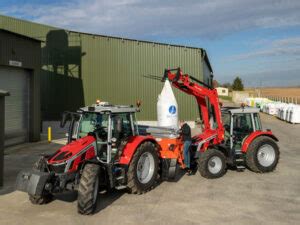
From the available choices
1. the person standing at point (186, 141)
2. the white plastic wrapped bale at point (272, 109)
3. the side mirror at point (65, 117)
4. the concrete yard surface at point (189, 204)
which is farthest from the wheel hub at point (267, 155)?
the white plastic wrapped bale at point (272, 109)

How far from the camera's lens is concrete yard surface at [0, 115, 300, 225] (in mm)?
7027

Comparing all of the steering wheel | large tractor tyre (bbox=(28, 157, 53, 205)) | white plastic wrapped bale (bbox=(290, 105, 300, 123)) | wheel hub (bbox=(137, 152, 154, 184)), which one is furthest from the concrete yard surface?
white plastic wrapped bale (bbox=(290, 105, 300, 123))

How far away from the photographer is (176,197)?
8.51m

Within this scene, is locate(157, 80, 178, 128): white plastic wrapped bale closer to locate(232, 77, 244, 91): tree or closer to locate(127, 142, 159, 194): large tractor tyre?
locate(127, 142, 159, 194): large tractor tyre

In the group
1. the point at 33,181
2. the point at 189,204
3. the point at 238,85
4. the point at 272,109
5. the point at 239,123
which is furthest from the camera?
the point at 238,85

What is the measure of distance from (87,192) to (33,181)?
1071 mm

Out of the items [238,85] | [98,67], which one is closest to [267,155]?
[98,67]

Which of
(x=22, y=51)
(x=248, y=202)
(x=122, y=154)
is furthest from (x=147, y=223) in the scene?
(x=22, y=51)

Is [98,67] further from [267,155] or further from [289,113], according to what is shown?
[267,155]

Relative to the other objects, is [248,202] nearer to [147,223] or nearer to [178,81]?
[147,223]

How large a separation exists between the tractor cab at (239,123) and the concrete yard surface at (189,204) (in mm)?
1103

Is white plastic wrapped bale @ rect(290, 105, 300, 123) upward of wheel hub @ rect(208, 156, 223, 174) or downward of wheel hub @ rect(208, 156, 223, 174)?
upward

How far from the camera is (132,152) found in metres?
8.42

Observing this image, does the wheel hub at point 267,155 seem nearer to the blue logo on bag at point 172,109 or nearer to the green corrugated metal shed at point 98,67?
the blue logo on bag at point 172,109
